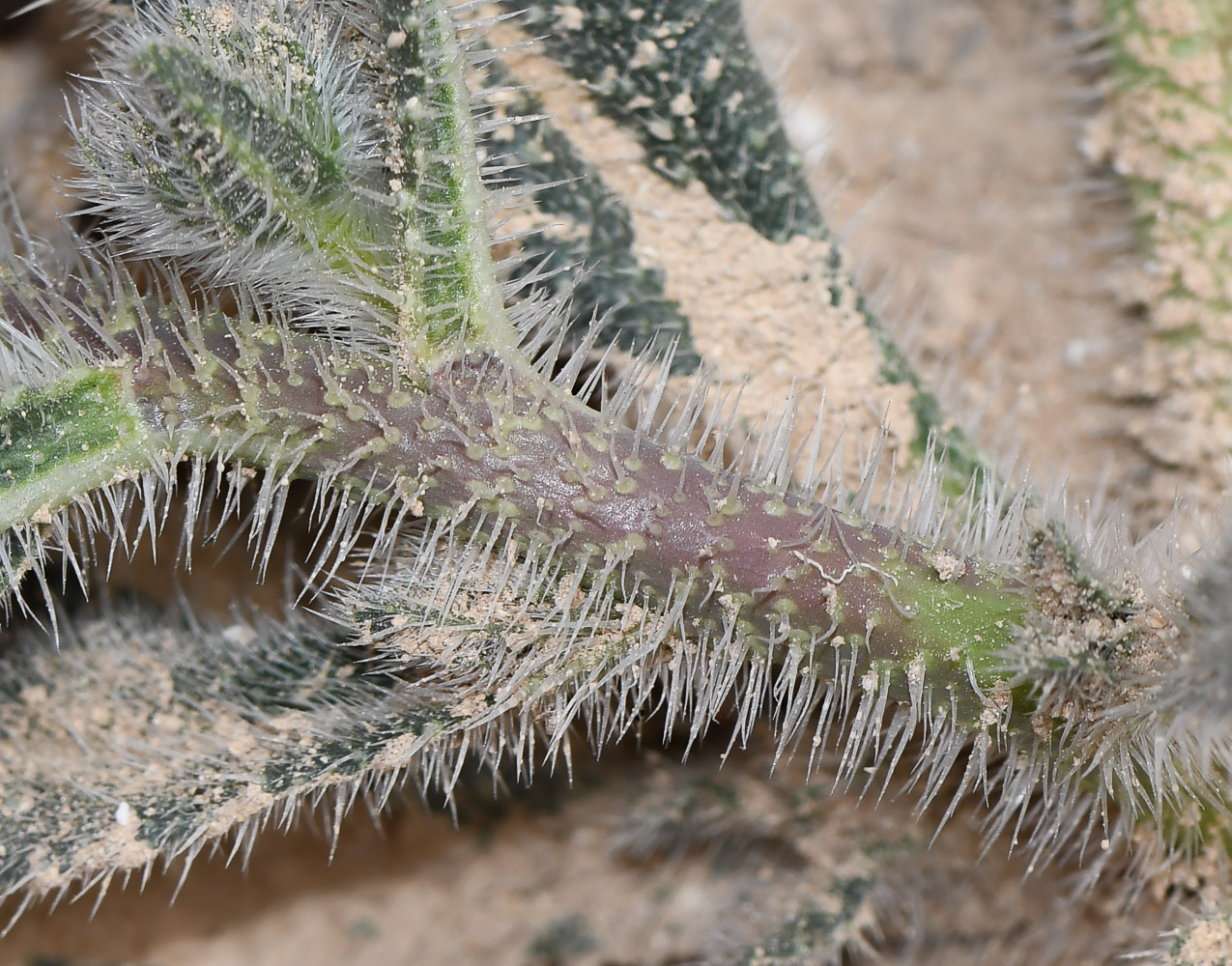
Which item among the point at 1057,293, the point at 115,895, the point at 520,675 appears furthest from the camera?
the point at 1057,293

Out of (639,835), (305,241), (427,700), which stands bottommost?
(639,835)

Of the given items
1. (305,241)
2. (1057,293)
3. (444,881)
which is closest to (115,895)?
(444,881)

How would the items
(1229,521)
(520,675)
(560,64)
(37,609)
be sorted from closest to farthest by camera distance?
1. (1229,521)
2. (520,675)
3. (560,64)
4. (37,609)

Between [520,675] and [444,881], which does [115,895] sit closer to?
[444,881]

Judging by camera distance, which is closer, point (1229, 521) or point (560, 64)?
point (1229, 521)

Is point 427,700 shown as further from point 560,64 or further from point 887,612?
point 560,64

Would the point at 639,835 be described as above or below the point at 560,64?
below
